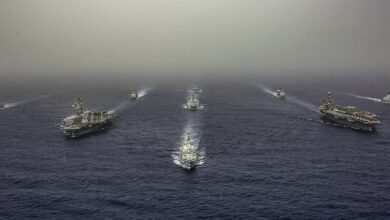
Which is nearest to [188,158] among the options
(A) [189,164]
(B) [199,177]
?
(A) [189,164]

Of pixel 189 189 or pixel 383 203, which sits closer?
pixel 383 203

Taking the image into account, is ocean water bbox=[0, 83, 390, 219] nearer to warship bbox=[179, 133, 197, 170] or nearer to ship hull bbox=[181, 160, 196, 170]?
ship hull bbox=[181, 160, 196, 170]

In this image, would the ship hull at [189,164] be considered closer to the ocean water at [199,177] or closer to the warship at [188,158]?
the warship at [188,158]

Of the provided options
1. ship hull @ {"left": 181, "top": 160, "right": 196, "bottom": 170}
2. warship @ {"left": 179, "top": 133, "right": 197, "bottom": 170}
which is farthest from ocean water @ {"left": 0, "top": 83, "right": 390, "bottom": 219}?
warship @ {"left": 179, "top": 133, "right": 197, "bottom": 170}

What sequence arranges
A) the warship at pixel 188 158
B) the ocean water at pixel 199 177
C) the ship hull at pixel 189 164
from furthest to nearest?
the warship at pixel 188 158
the ship hull at pixel 189 164
the ocean water at pixel 199 177

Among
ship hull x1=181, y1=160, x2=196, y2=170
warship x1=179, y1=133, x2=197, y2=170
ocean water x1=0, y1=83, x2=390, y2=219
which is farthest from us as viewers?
warship x1=179, y1=133, x2=197, y2=170

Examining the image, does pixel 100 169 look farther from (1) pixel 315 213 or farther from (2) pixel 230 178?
(1) pixel 315 213

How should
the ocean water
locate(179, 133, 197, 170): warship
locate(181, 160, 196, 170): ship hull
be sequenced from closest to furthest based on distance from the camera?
the ocean water < locate(181, 160, 196, 170): ship hull < locate(179, 133, 197, 170): warship

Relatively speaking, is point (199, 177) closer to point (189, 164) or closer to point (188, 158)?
point (189, 164)

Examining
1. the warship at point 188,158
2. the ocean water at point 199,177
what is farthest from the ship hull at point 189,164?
the ocean water at point 199,177

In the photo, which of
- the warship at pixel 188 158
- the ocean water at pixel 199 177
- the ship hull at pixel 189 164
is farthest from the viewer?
the warship at pixel 188 158

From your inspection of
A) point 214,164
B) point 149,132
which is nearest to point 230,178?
point 214,164
